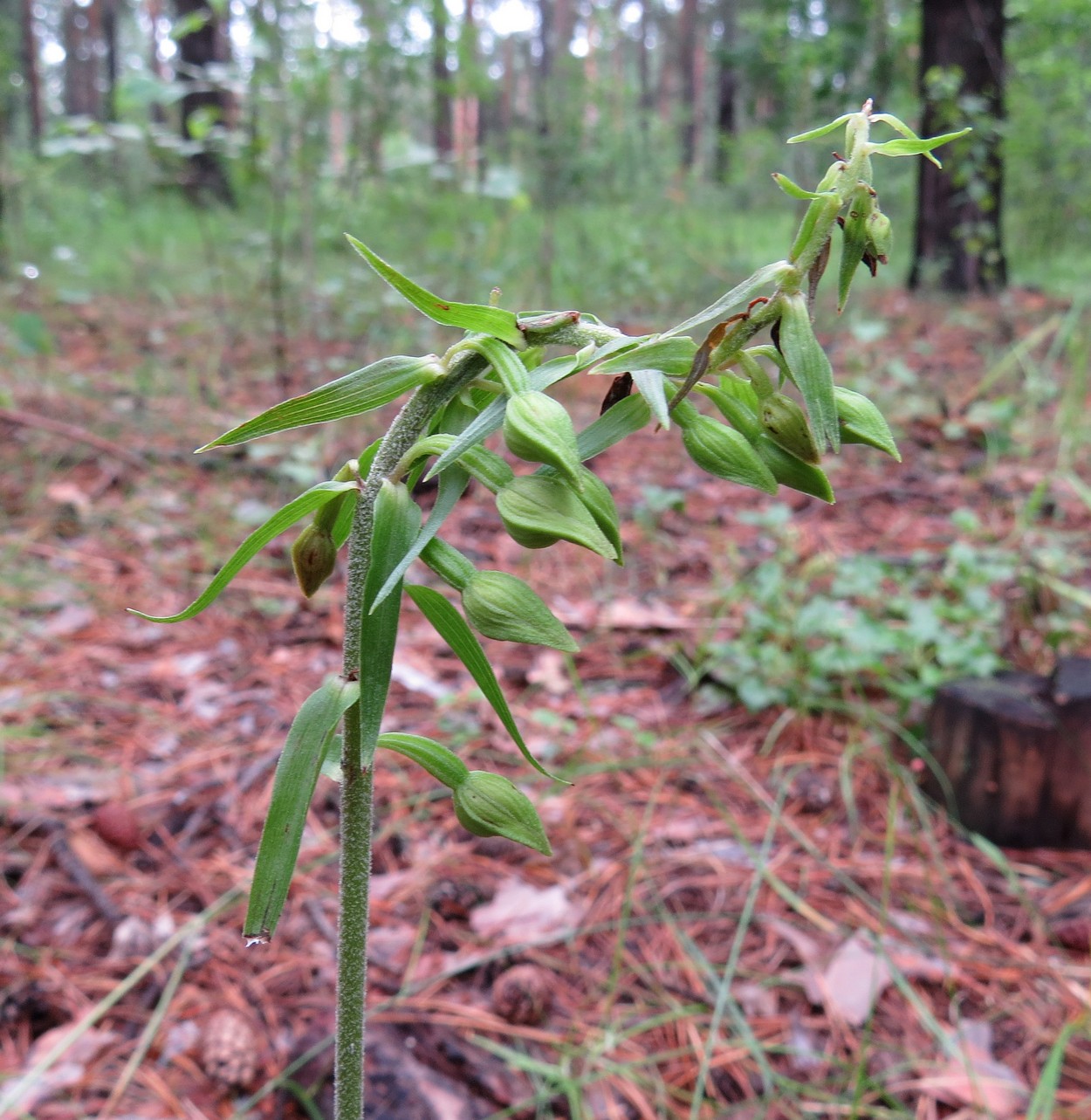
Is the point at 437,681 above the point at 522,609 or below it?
below

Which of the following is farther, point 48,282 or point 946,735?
point 48,282

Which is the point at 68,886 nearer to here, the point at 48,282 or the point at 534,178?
the point at 48,282

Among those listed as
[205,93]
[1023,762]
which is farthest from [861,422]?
[205,93]

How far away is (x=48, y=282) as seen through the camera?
631 cm

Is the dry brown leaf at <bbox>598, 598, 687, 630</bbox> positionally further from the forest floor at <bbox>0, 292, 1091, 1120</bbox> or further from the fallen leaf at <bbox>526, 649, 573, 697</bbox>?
the fallen leaf at <bbox>526, 649, 573, 697</bbox>

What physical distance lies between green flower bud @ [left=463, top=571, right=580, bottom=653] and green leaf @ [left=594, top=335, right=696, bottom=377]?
169mm

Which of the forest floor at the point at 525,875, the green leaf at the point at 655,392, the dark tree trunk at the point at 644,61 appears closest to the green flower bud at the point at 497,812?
the green leaf at the point at 655,392

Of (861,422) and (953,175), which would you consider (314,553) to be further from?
(953,175)

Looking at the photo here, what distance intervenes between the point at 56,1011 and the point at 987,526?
9.50 ft

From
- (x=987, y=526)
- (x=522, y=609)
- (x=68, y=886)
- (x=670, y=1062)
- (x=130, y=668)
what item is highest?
(x=522, y=609)

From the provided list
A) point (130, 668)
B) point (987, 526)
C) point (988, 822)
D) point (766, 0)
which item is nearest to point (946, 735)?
point (988, 822)

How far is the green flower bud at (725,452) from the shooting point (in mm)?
661

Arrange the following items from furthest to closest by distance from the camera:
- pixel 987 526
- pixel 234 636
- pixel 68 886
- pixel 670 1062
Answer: pixel 987 526 → pixel 234 636 → pixel 68 886 → pixel 670 1062

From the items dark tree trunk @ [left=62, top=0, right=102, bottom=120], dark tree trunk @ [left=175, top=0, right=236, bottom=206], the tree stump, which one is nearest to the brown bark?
dark tree trunk @ [left=175, top=0, right=236, bottom=206]
